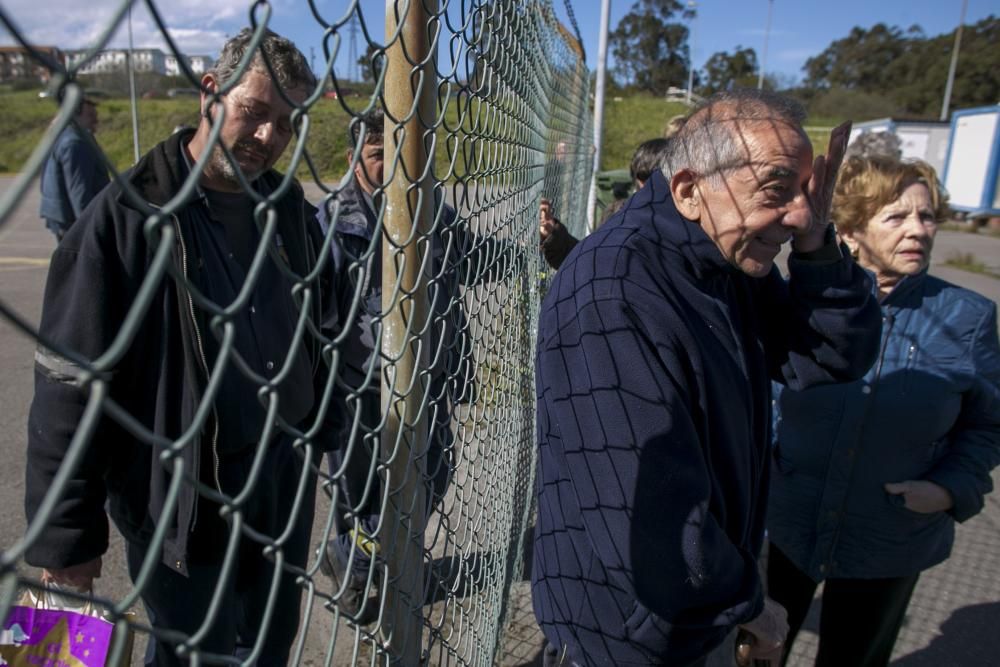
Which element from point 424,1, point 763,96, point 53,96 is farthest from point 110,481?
point 763,96

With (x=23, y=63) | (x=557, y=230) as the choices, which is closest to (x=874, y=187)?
(x=557, y=230)

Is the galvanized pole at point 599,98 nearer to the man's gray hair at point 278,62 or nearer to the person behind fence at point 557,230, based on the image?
the person behind fence at point 557,230

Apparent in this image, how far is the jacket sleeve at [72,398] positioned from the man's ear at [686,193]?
48.4 inches

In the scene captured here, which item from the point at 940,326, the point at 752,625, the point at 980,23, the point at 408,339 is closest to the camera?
the point at 408,339

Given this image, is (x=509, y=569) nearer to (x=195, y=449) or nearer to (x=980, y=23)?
(x=195, y=449)

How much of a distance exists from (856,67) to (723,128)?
7743 cm

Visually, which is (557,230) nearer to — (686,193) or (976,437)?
(686,193)

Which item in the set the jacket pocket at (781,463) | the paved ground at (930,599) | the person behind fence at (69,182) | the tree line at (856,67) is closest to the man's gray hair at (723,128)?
the jacket pocket at (781,463)

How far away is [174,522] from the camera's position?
1.81 m

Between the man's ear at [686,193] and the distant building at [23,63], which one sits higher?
the distant building at [23,63]

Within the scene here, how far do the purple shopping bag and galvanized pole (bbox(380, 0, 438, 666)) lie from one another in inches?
19.9

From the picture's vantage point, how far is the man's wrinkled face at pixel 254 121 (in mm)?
1721

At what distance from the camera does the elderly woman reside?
2246 millimetres

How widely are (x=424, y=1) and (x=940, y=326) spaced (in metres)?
1.95
